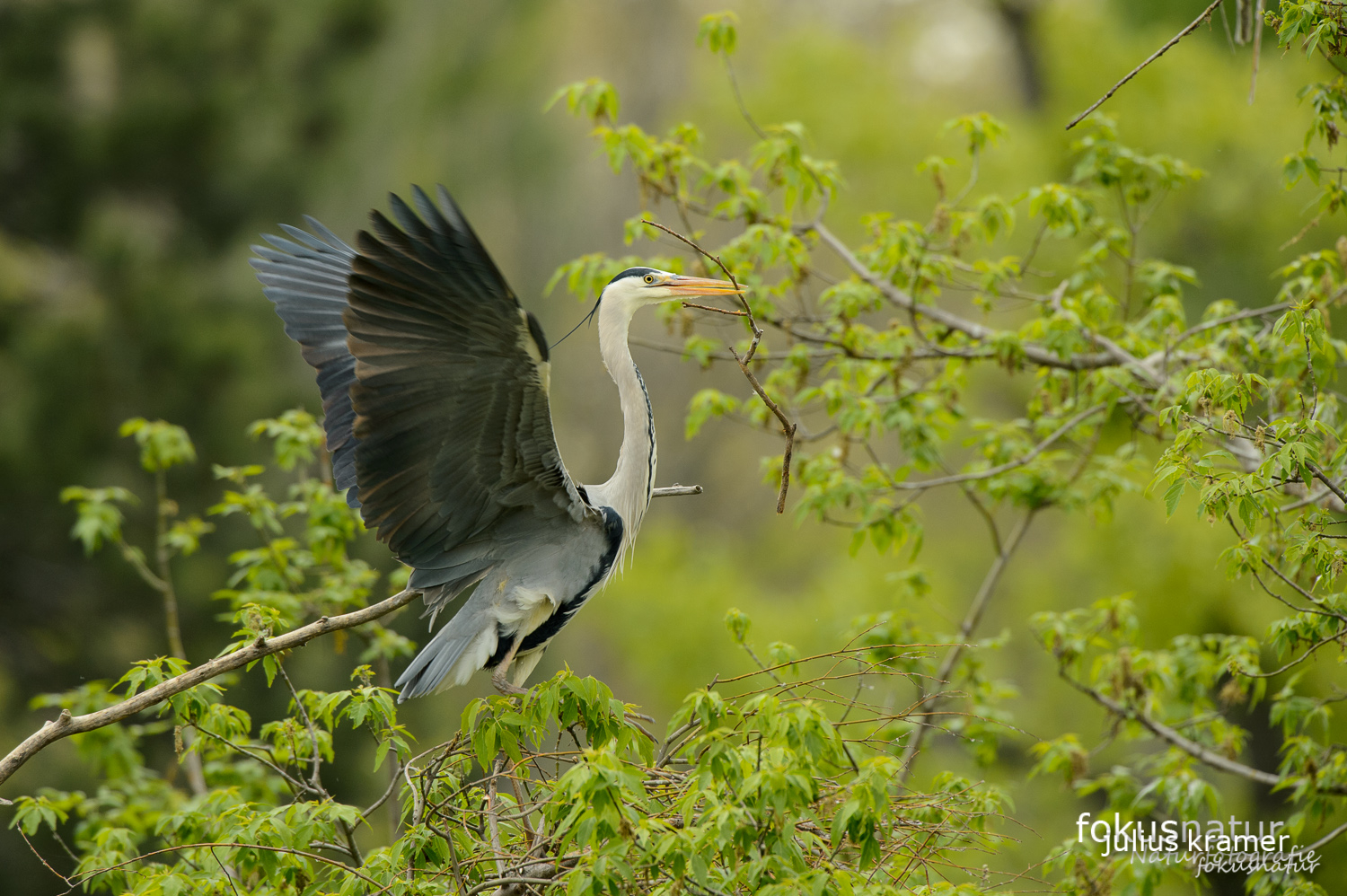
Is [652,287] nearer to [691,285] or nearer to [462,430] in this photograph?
[691,285]

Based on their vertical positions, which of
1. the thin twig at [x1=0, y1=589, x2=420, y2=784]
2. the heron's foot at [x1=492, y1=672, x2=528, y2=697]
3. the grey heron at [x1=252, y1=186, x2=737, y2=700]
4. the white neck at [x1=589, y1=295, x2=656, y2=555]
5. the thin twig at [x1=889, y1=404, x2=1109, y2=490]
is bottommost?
the thin twig at [x1=0, y1=589, x2=420, y2=784]

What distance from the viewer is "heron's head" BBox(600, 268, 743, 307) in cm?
406

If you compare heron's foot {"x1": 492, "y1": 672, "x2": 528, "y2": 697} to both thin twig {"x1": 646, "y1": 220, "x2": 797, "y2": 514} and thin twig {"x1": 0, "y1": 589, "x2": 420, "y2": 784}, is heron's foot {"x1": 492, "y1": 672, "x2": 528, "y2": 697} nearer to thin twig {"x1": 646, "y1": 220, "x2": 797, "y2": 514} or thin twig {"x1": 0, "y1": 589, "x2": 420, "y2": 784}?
thin twig {"x1": 0, "y1": 589, "x2": 420, "y2": 784}

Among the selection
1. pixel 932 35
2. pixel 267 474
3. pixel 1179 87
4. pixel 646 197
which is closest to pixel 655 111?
pixel 932 35

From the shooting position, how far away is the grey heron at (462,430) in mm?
3092

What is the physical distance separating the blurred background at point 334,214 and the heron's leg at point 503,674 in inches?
77.0

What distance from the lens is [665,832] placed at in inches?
101

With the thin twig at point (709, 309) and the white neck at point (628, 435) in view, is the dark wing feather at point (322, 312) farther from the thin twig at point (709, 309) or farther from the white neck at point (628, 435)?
the thin twig at point (709, 309)

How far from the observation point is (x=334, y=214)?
33.9 feet

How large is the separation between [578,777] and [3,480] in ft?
25.5

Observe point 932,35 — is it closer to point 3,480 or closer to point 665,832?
point 3,480

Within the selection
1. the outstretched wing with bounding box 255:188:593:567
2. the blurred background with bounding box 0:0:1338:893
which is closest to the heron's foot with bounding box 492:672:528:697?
the outstretched wing with bounding box 255:188:593:567

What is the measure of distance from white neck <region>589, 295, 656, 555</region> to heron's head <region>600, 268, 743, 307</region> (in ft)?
0.08

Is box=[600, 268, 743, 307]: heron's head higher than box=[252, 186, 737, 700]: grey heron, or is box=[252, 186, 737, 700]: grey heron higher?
box=[600, 268, 743, 307]: heron's head
